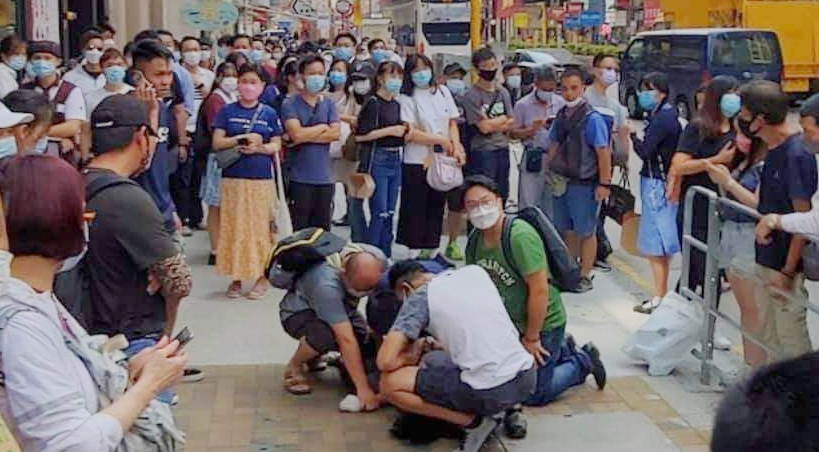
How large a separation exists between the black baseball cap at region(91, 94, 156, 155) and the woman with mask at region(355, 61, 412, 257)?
461 centimetres

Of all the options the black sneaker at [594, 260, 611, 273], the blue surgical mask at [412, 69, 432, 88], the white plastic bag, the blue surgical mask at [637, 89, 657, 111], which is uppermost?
the blue surgical mask at [412, 69, 432, 88]

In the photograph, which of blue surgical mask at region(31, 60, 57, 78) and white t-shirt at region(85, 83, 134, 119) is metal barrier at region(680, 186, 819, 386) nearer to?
white t-shirt at region(85, 83, 134, 119)

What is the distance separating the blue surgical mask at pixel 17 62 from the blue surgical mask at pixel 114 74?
1793 millimetres

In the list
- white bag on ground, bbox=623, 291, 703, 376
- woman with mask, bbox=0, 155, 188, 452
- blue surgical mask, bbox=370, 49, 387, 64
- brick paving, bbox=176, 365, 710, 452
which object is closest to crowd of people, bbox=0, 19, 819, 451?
woman with mask, bbox=0, 155, 188, 452

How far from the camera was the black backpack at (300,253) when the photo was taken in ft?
18.9

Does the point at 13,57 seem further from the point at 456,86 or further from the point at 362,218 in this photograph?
the point at 456,86

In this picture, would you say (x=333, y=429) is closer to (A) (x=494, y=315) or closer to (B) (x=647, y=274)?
(A) (x=494, y=315)

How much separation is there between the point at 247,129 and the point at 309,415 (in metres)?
2.69

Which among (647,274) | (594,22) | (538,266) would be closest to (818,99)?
(538,266)

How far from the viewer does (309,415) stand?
5676mm

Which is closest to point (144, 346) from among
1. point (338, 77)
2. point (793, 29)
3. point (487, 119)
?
point (487, 119)

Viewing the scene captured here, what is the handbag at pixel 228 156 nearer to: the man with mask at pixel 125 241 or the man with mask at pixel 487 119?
the man with mask at pixel 487 119

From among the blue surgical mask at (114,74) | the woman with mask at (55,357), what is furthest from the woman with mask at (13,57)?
the woman with mask at (55,357)

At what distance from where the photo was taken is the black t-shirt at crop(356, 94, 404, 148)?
8.56m
